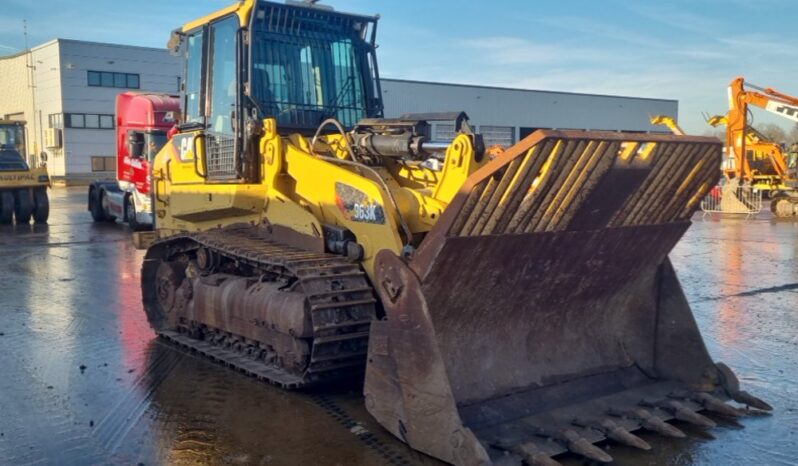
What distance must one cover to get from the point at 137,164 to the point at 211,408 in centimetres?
1421

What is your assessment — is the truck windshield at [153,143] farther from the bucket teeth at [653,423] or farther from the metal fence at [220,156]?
the bucket teeth at [653,423]

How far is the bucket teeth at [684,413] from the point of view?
5.42m

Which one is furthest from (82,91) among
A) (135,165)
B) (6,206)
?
(135,165)

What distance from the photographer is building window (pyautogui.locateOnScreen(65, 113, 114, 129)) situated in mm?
45475

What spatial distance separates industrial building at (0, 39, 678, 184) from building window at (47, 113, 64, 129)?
6 cm

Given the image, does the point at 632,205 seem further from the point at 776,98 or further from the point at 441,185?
the point at 776,98

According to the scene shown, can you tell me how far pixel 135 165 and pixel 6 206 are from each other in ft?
16.5

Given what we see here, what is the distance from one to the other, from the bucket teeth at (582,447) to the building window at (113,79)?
4575 cm

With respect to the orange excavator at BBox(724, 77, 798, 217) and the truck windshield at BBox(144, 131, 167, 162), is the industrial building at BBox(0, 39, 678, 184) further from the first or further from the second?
the truck windshield at BBox(144, 131, 167, 162)

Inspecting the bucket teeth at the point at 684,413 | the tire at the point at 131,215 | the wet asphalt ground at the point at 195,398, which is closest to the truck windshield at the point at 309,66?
the wet asphalt ground at the point at 195,398

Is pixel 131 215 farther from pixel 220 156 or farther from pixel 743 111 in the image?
pixel 743 111

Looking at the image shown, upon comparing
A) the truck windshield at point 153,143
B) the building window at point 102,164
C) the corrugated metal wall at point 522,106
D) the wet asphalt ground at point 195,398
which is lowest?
the wet asphalt ground at point 195,398

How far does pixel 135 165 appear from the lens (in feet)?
63.4

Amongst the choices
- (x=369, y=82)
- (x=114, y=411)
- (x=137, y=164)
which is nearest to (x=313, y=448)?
(x=114, y=411)
